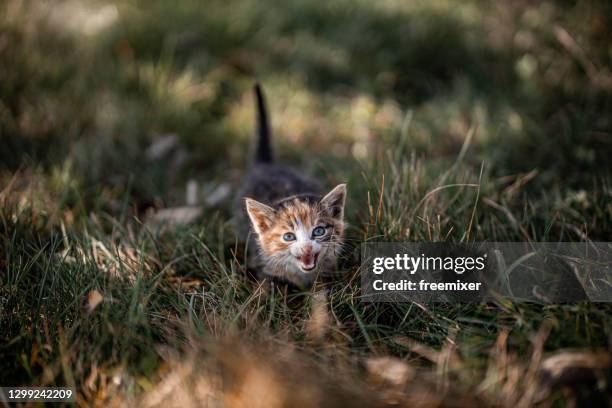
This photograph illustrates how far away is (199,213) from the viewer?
8.63 feet

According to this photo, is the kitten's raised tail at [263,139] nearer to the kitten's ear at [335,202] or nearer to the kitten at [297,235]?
the kitten at [297,235]

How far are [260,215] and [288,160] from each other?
1.44 m

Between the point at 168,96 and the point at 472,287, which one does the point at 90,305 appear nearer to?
the point at 472,287

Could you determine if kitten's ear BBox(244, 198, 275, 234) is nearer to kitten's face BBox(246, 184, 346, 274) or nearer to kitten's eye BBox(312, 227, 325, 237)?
kitten's face BBox(246, 184, 346, 274)

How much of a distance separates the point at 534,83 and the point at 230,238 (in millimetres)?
2544

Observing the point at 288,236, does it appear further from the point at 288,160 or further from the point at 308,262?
the point at 288,160

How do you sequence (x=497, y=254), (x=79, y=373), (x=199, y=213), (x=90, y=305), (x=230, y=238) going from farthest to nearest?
(x=199, y=213), (x=230, y=238), (x=497, y=254), (x=90, y=305), (x=79, y=373)

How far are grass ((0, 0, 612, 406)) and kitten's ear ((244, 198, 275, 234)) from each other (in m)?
0.23

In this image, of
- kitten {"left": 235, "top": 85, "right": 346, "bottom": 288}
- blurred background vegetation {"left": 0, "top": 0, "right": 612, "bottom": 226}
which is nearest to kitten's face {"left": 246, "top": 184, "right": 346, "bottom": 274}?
kitten {"left": 235, "top": 85, "right": 346, "bottom": 288}

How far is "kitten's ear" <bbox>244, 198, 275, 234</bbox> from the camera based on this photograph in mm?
2080

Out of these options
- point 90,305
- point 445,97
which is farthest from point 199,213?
point 445,97

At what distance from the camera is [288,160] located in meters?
3.51

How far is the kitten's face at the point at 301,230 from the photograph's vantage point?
2.00 metres

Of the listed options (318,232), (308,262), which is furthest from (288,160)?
(308,262)
